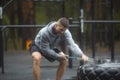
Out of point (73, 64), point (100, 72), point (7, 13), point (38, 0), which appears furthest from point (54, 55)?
point (7, 13)

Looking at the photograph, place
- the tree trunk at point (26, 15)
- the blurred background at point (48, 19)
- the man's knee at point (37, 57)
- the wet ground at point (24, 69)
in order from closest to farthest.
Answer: the man's knee at point (37, 57) < the wet ground at point (24, 69) < the blurred background at point (48, 19) < the tree trunk at point (26, 15)

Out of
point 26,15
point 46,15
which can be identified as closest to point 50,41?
point 46,15

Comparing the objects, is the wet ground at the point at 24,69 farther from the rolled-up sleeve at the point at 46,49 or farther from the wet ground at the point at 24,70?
the rolled-up sleeve at the point at 46,49

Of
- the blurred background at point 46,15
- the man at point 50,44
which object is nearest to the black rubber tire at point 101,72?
the man at point 50,44

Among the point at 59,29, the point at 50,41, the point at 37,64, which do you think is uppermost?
the point at 59,29

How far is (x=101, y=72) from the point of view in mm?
4938

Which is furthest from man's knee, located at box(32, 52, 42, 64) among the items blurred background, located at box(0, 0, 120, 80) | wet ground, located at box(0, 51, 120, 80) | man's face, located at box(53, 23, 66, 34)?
blurred background, located at box(0, 0, 120, 80)

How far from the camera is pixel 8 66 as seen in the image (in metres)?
11.0

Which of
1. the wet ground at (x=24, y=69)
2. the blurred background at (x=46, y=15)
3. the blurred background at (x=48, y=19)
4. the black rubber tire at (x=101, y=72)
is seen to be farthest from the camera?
the blurred background at (x=46, y=15)

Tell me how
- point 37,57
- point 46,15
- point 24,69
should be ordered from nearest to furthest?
point 37,57
point 24,69
point 46,15

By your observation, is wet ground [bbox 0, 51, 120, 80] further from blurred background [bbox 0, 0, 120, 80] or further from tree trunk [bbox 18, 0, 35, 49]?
tree trunk [bbox 18, 0, 35, 49]

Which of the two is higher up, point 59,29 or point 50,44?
point 59,29

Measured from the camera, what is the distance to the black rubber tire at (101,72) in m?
4.88

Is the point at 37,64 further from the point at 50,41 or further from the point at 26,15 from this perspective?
the point at 26,15
